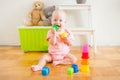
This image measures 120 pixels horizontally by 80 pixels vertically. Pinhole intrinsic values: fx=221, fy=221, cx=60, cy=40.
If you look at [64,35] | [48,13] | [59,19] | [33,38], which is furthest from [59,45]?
[48,13]

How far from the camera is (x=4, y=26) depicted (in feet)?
7.03

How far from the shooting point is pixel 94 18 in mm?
2098

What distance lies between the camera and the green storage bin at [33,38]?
6.02 ft

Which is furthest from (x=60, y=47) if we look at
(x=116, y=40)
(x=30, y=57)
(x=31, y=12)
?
(x=116, y=40)

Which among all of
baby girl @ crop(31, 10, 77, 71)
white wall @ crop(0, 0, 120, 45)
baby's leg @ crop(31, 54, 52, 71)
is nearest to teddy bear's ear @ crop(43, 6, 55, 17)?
white wall @ crop(0, 0, 120, 45)

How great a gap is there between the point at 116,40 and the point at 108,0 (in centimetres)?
39

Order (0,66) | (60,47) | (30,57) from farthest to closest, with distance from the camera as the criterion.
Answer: (30,57)
(60,47)
(0,66)

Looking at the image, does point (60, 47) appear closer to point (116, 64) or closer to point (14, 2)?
point (116, 64)

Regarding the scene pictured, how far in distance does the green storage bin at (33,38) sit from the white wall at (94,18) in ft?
0.98

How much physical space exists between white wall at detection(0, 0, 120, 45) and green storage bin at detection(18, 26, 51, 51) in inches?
11.8

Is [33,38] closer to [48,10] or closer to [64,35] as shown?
[48,10]

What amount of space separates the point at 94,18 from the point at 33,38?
2.06ft

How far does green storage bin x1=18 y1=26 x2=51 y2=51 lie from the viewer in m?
1.83

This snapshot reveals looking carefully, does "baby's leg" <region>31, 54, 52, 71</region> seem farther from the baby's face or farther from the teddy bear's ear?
the teddy bear's ear
